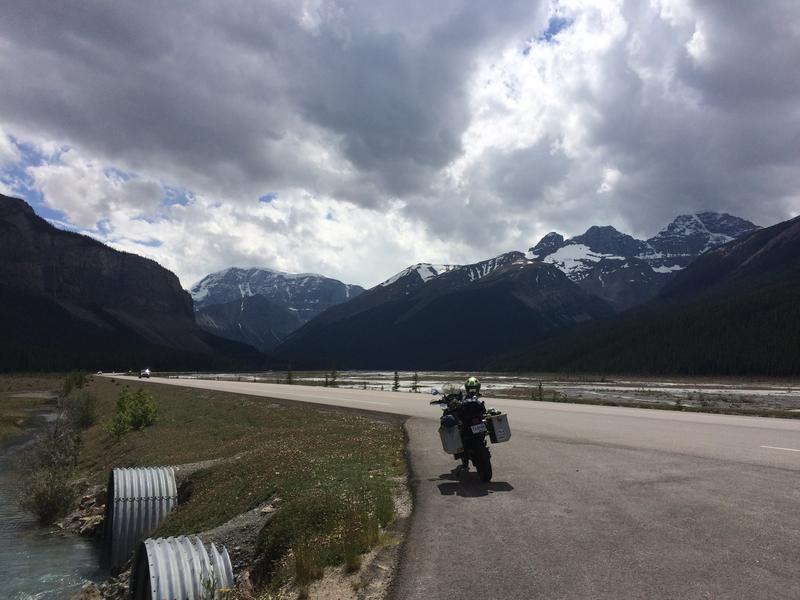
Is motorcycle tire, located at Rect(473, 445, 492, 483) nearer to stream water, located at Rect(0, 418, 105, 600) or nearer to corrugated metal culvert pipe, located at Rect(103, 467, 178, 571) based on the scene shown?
corrugated metal culvert pipe, located at Rect(103, 467, 178, 571)

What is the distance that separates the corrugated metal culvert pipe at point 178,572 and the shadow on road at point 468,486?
4.35 m

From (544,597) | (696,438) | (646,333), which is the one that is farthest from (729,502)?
(646,333)

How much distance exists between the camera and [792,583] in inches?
231

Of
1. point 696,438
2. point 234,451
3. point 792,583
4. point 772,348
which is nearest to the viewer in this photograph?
point 792,583

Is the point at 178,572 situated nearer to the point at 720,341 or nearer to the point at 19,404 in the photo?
the point at 19,404

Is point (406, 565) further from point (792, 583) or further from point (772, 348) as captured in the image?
point (772, 348)

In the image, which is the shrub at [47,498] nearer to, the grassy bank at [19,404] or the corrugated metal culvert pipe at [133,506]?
the corrugated metal culvert pipe at [133,506]

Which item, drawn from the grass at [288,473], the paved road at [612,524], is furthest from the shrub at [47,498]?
the paved road at [612,524]

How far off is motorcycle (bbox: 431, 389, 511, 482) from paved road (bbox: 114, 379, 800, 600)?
0.56 metres

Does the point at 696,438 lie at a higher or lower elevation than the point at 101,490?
higher

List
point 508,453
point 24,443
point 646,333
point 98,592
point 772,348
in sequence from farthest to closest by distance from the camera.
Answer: point 646,333
point 772,348
point 24,443
point 508,453
point 98,592

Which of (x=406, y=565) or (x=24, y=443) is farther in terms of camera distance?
(x=24, y=443)

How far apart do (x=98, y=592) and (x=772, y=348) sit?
161 metres

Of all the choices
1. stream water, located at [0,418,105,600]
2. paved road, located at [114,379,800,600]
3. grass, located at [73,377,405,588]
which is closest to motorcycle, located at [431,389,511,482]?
paved road, located at [114,379,800,600]
